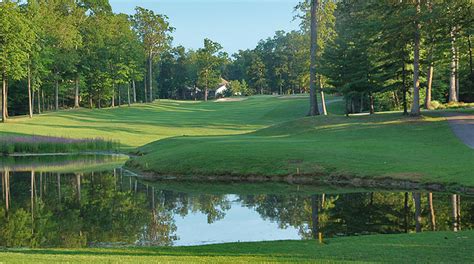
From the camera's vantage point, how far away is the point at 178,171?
2909 cm

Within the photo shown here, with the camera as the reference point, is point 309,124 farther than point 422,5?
Yes

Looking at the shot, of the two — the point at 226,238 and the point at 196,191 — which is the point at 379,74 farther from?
the point at 226,238

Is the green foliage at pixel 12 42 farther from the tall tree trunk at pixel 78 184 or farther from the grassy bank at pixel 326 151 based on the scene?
the tall tree trunk at pixel 78 184

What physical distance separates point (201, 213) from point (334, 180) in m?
7.38

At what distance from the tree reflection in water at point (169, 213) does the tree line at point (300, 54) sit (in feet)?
61.8

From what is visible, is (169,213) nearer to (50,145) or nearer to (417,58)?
(417,58)

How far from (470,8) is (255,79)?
355ft

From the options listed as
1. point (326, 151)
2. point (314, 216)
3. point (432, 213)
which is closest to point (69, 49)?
point (326, 151)

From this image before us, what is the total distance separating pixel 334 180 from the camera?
25297 mm

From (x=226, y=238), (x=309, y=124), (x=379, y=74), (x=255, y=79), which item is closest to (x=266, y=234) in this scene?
(x=226, y=238)

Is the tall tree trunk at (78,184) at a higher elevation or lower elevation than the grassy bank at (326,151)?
lower

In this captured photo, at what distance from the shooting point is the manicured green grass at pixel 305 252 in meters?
11.0

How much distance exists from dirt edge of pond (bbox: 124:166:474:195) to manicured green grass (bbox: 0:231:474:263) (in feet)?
27.9

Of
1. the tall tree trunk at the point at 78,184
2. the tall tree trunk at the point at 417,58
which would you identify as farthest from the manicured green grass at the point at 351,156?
the tall tree trunk at the point at 78,184
